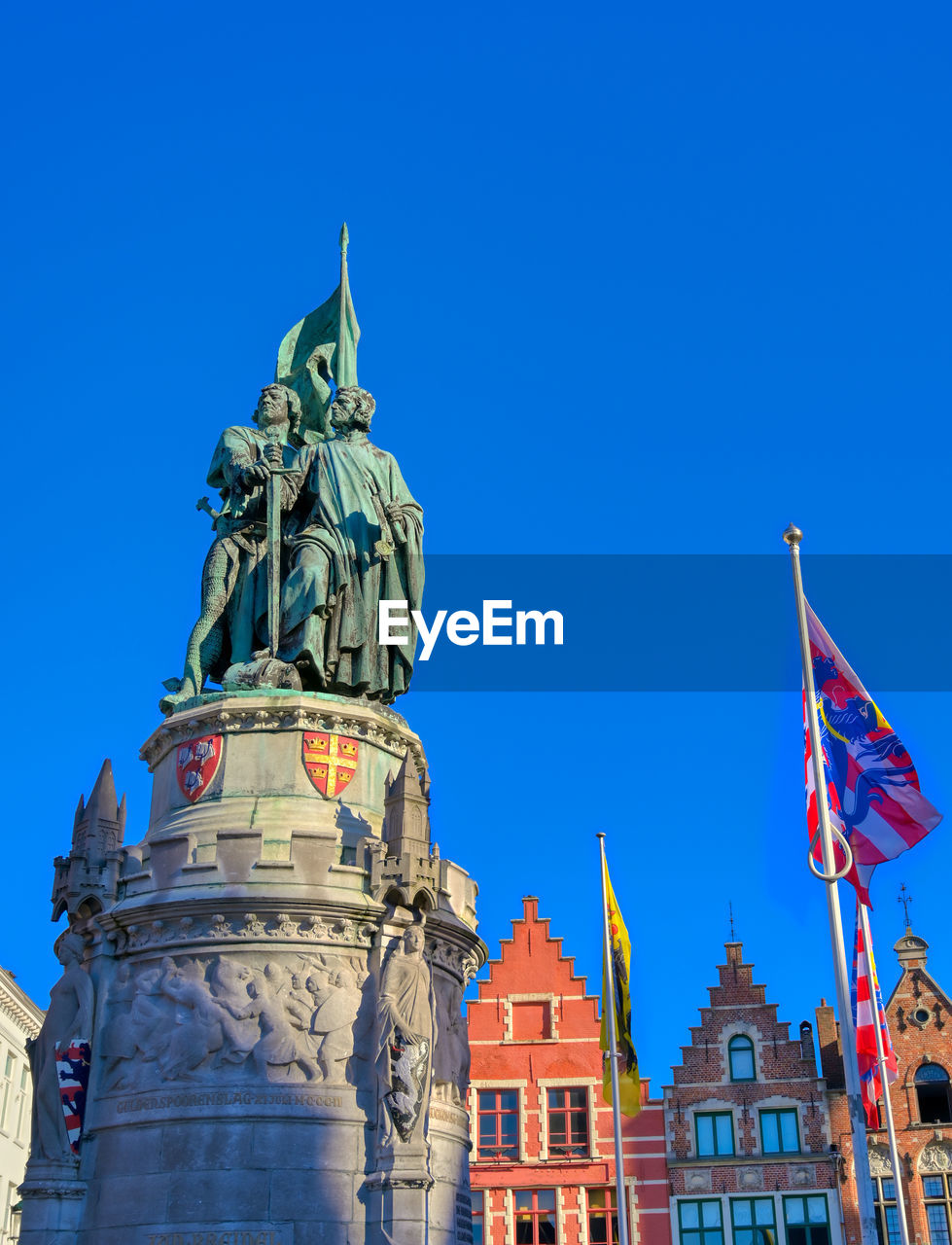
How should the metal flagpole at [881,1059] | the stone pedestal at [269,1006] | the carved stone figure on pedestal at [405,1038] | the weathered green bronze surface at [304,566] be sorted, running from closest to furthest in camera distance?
1. the stone pedestal at [269,1006]
2. the carved stone figure on pedestal at [405,1038]
3. the weathered green bronze surface at [304,566]
4. the metal flagpole at [881,1059]

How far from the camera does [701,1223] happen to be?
4612cm

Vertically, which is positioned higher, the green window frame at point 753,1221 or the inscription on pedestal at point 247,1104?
the green window frame at point 753,1221

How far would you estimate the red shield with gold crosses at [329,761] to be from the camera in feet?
61.9

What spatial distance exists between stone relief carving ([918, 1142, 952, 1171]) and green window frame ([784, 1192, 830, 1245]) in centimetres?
A: 357

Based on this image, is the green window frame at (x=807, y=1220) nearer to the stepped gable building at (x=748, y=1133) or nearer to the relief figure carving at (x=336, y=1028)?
the stepped gable building at (x=748, y=1133)

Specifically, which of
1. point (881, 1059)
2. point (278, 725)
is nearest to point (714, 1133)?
point (881, 1059)

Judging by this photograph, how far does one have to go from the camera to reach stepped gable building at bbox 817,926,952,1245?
45.6m

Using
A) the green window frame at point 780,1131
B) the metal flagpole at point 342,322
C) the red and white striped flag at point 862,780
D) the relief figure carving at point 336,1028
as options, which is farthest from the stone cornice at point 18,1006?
the red and white striped flag at point 862,780

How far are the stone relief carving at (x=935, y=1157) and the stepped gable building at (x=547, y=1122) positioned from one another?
838 centimetres

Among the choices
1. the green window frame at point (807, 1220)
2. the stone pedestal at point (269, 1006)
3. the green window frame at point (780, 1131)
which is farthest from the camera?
the green window frame at point (780, 1131)

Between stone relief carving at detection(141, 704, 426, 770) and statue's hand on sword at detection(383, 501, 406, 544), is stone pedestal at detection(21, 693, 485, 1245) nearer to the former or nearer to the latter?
stone relief carving at detection(141, 704, 426, 770)

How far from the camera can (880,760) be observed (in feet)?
62.0

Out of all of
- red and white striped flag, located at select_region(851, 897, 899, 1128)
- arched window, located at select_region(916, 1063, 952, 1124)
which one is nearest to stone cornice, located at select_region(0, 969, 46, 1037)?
arched window, located at select_region(916, 1063, 952, 1124)

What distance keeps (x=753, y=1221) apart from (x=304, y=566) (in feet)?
111
